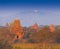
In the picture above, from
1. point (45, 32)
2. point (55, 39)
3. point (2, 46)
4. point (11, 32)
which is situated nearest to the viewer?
point (2, 46)

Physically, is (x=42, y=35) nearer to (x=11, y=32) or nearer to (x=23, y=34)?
(x=23, y=34)

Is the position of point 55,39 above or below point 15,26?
below

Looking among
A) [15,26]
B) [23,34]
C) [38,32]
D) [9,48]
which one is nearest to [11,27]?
[15,26]

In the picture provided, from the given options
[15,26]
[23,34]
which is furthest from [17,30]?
[23,34]

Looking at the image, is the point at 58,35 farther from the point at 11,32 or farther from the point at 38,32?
the point at 11,32

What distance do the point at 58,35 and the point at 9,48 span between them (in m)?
7.46

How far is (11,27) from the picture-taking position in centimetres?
1808

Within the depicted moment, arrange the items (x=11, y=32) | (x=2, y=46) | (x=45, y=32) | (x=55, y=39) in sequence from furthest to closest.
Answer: (x=11, y=32) → (x=45, y=32) → (x=55, y=39) → (x=2, y=46)

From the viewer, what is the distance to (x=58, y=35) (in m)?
14.9

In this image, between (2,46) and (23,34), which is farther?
(23,34)

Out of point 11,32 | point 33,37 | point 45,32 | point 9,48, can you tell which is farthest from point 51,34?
point 9,48

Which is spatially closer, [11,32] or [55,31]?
[55,31]

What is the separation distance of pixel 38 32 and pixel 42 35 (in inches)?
31.5

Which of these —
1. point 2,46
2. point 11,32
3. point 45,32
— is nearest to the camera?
point 2,46
